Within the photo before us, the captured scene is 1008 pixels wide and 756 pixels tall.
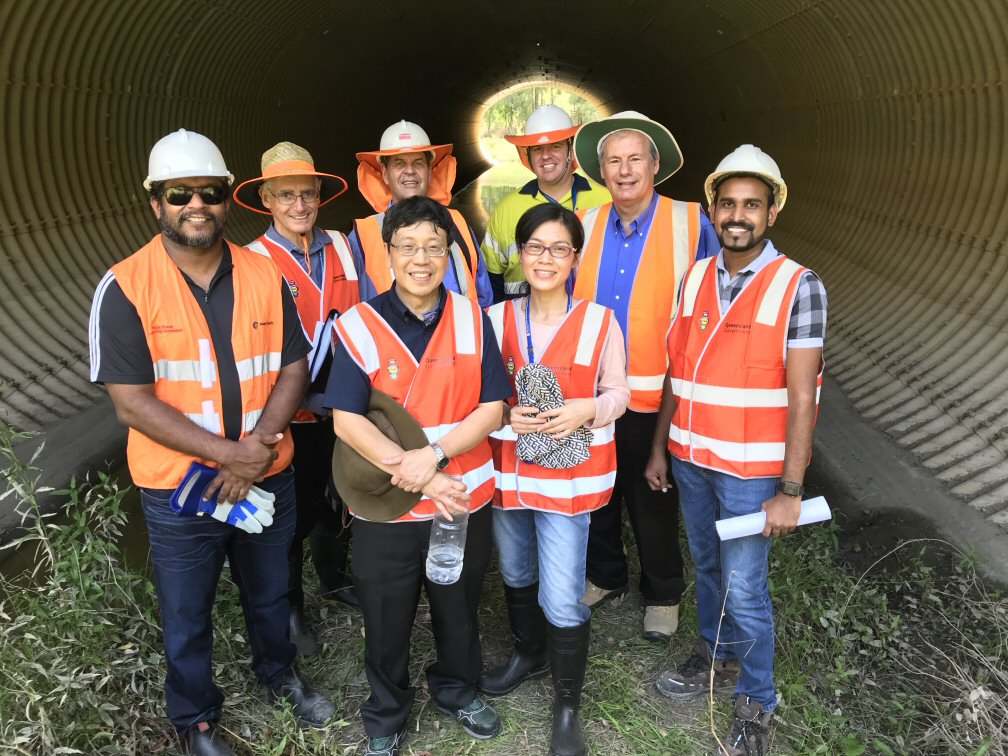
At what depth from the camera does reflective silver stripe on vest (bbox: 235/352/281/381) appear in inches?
109

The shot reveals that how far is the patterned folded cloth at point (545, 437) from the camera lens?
2725 mm

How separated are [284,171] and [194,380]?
121 centimetres

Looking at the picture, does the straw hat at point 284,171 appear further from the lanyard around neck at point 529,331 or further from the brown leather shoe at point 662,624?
the brown leather shoe at point 662,624

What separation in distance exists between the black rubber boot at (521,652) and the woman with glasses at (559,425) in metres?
0.27

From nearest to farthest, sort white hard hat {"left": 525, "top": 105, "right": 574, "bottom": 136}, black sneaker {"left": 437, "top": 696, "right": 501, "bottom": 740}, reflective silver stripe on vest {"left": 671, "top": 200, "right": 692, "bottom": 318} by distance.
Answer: black sneaker {"left": 437, "top": 696, "right": 501, "bottom": 740} → reflective silver stripe on vest {"left": 671, "top": 200, "right": 692, "bottom": 318} → white hard hat {"left": 525, "top": 105, "right": 574, "bottom": 136}

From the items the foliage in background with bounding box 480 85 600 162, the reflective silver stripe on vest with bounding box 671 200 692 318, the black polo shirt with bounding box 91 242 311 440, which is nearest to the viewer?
the black polo shirt with bounding box 91 242 311 440

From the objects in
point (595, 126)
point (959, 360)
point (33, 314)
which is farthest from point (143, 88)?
point (959, 360)

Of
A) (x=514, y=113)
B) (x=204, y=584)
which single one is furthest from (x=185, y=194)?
(x=514, y=113)

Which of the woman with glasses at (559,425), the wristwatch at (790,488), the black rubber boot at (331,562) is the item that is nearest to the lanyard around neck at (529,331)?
the woman with glasses at (559,425)

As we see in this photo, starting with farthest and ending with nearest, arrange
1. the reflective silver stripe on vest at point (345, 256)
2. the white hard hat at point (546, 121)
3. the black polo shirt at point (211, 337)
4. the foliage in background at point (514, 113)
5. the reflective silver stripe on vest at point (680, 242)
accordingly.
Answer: the foliage in background at point (514, 113) < the white hard hat at point (546, 121) < the reflective silver stripe on vest at point (345, 256) < the reflective silver stripe on vest at point (680, 242) < the black polo shirt at point (211, 337)

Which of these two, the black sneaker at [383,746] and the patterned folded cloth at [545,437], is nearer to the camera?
the patterned folded cloth at [545,437]

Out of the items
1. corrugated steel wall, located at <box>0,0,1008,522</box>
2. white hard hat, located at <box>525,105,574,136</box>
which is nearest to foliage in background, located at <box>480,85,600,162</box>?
corrugated steel wall, located at <box>0,0,1008,522</box>

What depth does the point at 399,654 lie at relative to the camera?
2891 mm

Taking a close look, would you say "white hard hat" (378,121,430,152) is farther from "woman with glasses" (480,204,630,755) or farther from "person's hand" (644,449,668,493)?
"person's hand" (644,449,668,493)
